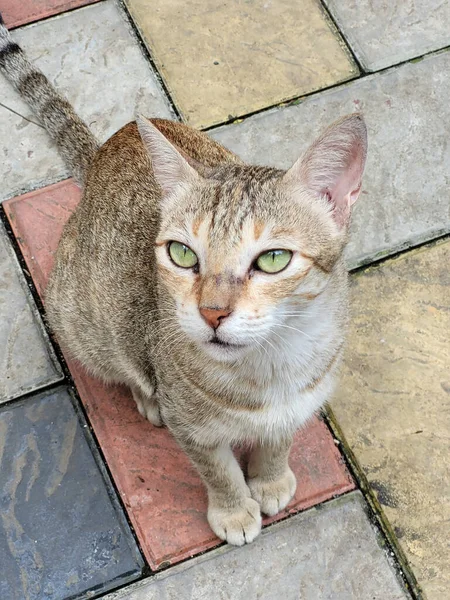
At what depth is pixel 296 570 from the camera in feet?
7.94

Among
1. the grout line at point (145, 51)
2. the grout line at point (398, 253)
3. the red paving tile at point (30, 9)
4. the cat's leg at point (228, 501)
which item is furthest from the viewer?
the red paving tile at point (30, 9)

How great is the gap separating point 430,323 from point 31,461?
4.67 feet

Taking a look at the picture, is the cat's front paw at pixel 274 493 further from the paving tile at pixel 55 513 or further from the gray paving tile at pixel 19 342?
the gray paving tile at pixel 19 342

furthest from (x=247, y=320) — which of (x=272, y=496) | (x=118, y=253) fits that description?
(x=272, y=496)

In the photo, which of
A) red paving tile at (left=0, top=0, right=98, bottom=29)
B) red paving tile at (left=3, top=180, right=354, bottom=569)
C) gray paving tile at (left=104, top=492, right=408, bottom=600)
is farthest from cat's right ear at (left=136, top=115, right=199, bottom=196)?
red paving tile at (left=0, top=0, right=98, bottom=29)

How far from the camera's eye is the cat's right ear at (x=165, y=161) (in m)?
1.88

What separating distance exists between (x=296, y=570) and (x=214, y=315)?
1.08 meters

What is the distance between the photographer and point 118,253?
2.32 meters

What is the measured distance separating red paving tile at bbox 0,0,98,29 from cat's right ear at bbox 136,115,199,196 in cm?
174

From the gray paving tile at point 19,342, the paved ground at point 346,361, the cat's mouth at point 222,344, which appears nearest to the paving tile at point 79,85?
the paved ground at point 346,361

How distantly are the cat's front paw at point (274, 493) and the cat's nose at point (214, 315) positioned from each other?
2.97 feet

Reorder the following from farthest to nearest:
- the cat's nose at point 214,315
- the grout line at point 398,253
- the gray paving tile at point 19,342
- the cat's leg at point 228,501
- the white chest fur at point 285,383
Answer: the grout line at point 398,253, the gray paving tile at point 19,342, the cat's leg at point 228,501, the white chest fur at point 285,383, the cat's nose at point 214,315

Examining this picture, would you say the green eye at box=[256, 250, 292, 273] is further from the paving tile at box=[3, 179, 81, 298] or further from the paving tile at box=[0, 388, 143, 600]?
the paving tile at box=[3, 179, 81, 298]

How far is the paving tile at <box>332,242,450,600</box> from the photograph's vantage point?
8.11 feet
